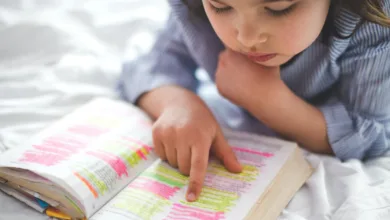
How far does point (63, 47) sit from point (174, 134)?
1.44ft

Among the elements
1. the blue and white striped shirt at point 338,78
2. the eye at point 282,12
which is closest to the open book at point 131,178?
the blue and white striped shirt at point 338,78

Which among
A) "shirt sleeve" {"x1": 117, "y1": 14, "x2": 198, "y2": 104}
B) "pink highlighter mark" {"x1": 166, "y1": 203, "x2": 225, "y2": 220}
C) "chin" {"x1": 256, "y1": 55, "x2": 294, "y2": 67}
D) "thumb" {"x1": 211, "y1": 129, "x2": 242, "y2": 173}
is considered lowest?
"pink highlighter mark" {"x1": 166, "y1": 203, "x2": 225, "y2": 220}

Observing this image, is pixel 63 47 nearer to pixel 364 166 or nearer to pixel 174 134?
pixel 174 134

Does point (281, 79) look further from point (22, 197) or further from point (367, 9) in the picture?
point (22, 197)

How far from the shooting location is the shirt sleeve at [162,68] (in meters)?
0.89

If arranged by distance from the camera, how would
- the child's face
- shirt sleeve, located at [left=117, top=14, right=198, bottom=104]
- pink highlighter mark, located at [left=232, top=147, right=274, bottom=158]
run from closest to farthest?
1. the child's face
2. pink highlighter mark, located at [left=232, top=147, right=274, bottom=158]
3. shirt sleeve, located at [left=117, top=14, right=198, bottom=104]

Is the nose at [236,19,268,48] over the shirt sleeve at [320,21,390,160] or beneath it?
over

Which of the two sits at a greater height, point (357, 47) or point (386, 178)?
point (357, 47)

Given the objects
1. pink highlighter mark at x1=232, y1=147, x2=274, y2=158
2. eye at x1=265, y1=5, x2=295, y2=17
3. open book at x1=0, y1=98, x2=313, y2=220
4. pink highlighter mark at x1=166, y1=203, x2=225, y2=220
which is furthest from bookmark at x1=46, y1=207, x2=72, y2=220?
eye at x1=265, y1=5, x2=295, y2=17

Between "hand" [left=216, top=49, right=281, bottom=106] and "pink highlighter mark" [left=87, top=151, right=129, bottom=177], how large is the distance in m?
0.21

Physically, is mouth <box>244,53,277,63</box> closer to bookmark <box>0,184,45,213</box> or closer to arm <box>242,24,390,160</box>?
arm <box>242,24,390,160</box>

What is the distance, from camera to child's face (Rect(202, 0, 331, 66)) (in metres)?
0.61

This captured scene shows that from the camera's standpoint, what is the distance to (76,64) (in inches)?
39.1

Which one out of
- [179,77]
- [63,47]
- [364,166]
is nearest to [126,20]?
[63,47]
